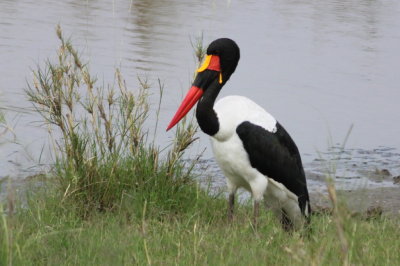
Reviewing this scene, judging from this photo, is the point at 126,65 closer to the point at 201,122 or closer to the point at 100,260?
the point at 201,122

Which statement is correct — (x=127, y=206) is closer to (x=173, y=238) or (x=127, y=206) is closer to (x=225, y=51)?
(x=173, y=238)

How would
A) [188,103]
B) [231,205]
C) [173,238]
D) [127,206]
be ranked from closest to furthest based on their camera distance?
[173,238] → [127,206] → [231,205] → [188,103]

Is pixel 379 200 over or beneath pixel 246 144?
beneath

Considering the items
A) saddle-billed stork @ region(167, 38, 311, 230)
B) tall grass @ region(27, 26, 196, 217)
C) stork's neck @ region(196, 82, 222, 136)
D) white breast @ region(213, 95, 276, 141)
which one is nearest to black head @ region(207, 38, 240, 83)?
saddle-billed stork @ region(167, 38, 311, 230)

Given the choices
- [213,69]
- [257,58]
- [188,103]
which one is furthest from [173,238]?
[257,58]

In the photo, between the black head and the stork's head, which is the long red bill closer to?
the stork's head

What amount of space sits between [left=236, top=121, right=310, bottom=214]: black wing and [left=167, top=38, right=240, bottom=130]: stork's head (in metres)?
0.40

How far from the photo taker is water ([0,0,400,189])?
8.21 metres

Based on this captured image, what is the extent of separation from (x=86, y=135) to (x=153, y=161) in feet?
1.35

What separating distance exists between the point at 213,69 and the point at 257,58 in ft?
16.6

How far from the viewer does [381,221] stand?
5.82 metres

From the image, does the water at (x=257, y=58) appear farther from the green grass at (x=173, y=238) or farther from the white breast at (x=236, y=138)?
the white breast at (x=236, y=138)

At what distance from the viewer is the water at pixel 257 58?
26.9 feet

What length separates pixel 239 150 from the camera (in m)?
5.61
